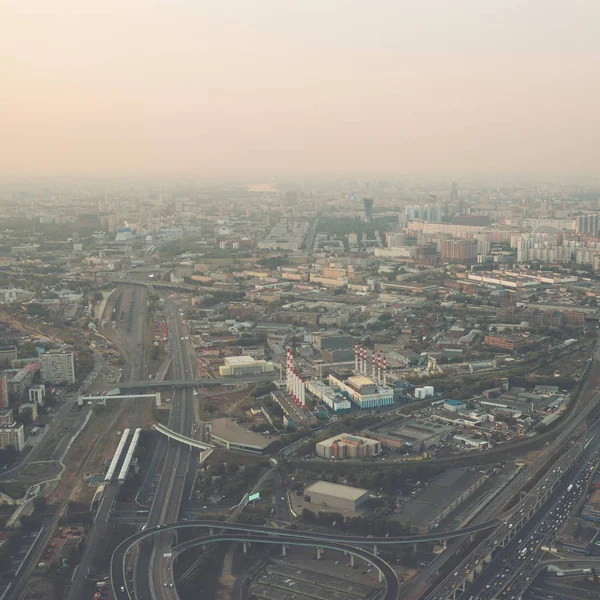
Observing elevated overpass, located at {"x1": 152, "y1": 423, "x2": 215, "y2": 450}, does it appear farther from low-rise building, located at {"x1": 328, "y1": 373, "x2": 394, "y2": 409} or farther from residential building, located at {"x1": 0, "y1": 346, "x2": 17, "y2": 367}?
residential building, located at {"x1": 0, "y1": 346, "x2": 17, "y2": 367}

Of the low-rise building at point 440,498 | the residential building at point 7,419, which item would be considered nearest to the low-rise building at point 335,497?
the low-rise building at point 440,498

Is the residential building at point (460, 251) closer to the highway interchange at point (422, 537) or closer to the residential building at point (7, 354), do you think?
the residential building at point (7, 354)

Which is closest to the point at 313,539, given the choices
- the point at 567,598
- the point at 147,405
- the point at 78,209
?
the point at 567,598

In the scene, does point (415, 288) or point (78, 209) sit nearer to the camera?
point (415, 288)

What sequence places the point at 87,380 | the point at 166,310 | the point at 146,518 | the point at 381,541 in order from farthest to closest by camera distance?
the point at 166,310
the point at 87,380
the point at 146,518
the point at 381,541

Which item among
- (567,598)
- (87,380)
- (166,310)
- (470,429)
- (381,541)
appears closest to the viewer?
(567,598)

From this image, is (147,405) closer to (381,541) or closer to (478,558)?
(381,541)
